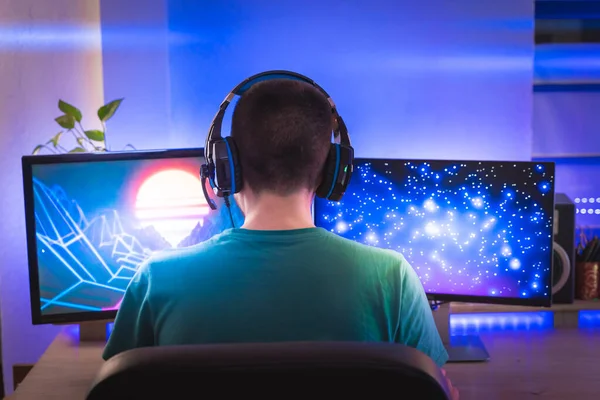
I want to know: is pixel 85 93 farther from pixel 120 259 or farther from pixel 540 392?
pixel 540 392

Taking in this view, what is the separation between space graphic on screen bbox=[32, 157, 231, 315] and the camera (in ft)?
5.37

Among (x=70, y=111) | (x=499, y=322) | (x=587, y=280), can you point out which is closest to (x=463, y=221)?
(x=499, y=322)

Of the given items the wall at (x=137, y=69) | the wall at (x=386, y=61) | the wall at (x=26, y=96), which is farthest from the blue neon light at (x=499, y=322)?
the wall at (x=26, y=96)

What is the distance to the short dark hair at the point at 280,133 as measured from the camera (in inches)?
44.3

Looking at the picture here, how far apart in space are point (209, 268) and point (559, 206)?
116 centimetres

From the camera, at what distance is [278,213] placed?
3.74 feet

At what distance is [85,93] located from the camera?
2.34 meters

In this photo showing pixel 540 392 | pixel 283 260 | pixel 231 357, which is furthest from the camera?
pixel 540 392

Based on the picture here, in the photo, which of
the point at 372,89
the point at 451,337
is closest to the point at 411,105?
the point at 372,89

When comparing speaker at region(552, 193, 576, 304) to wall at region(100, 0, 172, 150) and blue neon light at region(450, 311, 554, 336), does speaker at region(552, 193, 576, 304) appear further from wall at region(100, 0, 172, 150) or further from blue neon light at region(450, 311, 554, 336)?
wall at region(100, 0, 172, 150)

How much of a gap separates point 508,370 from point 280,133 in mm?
836

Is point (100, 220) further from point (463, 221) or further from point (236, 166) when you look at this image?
point (463, 221)

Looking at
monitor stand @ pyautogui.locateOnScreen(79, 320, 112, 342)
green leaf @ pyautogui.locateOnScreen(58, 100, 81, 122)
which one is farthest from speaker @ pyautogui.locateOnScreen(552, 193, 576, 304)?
green leaf @ pyautogui.locateOnScreen(58, 100, 81, 122)

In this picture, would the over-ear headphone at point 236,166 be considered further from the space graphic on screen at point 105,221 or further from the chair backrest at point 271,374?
the chair backrest at point 271,374
